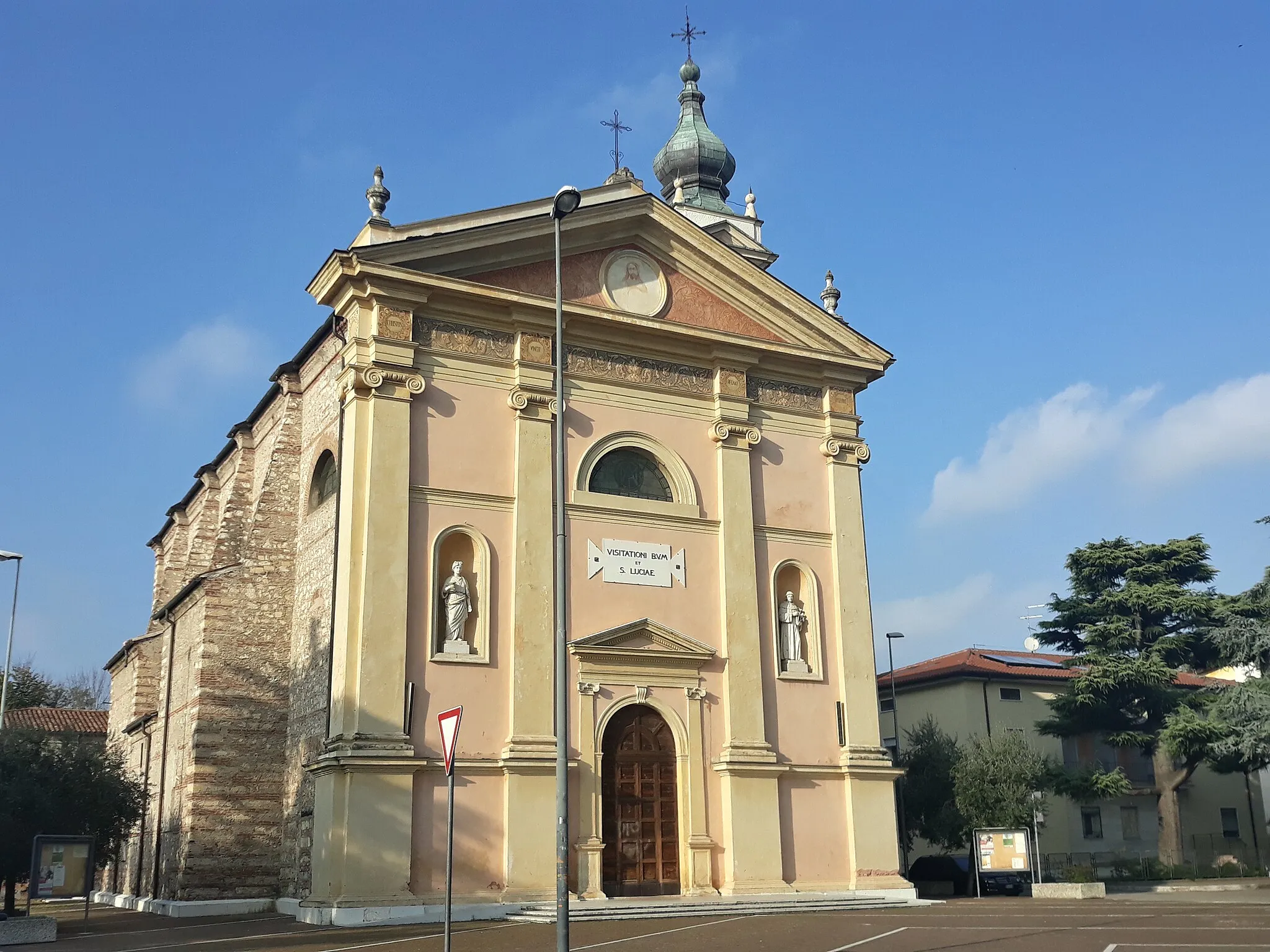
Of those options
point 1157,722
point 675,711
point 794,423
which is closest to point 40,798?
point 675,711

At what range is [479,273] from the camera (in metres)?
21.3

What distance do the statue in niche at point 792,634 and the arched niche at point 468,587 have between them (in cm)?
595

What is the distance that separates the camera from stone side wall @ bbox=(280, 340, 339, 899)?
66.5 ft

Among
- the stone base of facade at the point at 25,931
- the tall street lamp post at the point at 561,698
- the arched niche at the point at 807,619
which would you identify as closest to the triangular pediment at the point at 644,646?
the arched niche at the point at 807,619

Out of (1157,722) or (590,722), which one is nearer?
(590,722)

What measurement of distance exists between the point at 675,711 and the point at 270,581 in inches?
323

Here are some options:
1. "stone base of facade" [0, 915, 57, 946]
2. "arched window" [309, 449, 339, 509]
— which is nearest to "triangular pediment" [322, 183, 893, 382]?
"arched window" [309, 449, 339, 509]

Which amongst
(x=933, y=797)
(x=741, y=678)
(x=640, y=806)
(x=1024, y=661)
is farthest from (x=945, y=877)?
(x=640, y=806)

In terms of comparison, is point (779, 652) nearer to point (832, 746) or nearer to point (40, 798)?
point (832, 746)

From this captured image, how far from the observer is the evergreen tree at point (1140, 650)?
3388 centimetres

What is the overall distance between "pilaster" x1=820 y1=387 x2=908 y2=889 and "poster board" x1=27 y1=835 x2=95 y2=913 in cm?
1268

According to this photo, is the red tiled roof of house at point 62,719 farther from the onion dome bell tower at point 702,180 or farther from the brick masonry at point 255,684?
the onion dome bell tower at point 702,180

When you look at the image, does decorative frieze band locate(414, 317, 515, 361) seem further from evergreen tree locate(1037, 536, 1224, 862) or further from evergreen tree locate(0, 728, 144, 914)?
evergreen tree locate(1037, 536, 1224, 862)

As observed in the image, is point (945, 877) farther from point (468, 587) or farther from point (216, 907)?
point (216, 907)
